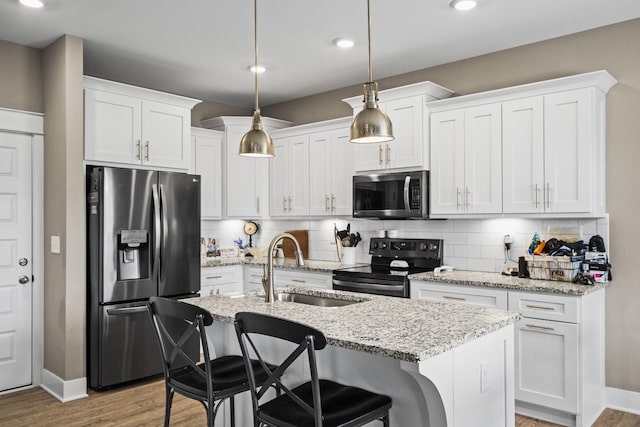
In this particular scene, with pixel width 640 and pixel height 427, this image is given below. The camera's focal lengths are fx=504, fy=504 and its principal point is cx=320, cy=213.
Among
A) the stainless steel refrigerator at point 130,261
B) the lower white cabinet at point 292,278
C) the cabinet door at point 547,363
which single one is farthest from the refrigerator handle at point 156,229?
the cabinet door at point 547,363

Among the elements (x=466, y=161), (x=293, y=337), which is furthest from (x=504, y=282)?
(x=293, y=337)

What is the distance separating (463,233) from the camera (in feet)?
14.0

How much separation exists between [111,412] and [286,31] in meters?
2.93

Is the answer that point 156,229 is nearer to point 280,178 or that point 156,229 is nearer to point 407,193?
point 280,178

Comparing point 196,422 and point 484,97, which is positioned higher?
point 484,97

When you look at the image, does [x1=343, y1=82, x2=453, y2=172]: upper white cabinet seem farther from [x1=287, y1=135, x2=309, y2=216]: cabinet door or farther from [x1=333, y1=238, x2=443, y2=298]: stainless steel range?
[x1=287, y1=135, x2=309, y2=216]: cabinet door

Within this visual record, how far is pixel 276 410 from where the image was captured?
6.08 ft

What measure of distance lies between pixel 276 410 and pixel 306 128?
3.63 meters

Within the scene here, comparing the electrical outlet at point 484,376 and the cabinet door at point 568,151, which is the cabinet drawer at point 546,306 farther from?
the electrical outlet at point 484,376

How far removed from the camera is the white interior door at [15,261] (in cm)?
385

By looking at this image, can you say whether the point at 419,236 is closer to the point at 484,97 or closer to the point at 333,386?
the point at 484,97

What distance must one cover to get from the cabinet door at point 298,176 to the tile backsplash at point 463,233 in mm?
308

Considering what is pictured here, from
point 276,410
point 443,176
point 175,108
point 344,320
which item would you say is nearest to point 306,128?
point 175,108

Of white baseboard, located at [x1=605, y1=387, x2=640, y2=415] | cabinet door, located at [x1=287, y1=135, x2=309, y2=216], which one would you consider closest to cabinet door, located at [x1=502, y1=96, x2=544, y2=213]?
white baseboard, located at [x1=605, y1=387, x2=640, y2=415]
